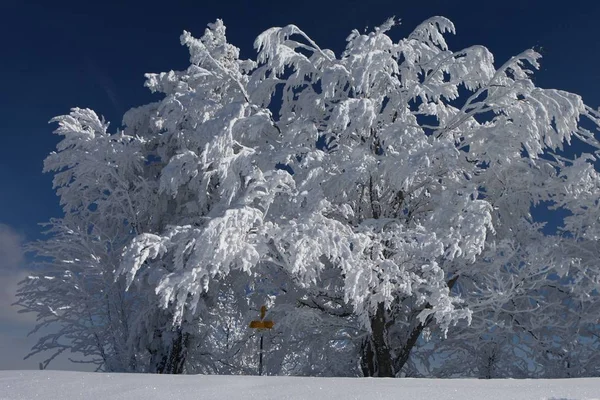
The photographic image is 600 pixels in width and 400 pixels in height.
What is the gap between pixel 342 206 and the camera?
41.7ft

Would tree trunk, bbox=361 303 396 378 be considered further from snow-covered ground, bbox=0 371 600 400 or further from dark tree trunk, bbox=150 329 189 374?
snow-covered ground, bbox=0 371 600 400

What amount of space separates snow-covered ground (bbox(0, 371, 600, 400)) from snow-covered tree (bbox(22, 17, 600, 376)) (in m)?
4.59

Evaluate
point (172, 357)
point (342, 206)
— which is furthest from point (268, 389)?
point (172, 357)

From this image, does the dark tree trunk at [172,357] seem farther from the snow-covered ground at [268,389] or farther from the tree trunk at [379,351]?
the snow-covered ground at [268,389]

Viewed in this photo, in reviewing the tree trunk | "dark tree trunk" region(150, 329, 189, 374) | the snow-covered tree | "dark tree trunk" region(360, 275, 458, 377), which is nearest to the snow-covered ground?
the snow-covered tree

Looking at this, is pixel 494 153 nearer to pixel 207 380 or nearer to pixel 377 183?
pixel 377 183

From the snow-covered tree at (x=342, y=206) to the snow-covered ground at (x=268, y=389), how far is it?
4.59 metres

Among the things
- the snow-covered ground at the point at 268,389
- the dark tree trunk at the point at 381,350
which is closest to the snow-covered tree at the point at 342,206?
the dark tree trunk at the point at 381,350

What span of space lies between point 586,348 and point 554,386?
9067 mm

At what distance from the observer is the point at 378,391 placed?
4695mm

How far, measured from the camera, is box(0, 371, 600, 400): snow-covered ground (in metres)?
4.61

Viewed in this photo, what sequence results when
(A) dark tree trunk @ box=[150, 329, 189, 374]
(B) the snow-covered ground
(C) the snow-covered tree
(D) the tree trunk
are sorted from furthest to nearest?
(A) dark tree trunk @ box=[150, 329, 189, 374], (D) the tree trunk, (C) the snow-covered tree, (B) the snow-covered ground

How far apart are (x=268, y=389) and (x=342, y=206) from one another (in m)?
8.15

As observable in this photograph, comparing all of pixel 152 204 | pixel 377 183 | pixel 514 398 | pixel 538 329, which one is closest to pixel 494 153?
pixel 377 183
